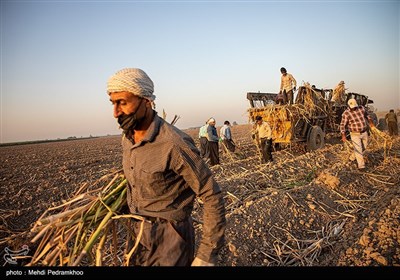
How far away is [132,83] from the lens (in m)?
1.65

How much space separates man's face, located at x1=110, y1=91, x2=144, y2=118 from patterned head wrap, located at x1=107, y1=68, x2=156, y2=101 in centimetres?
3

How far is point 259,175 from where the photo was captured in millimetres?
6930

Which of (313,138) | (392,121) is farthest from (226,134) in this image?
(392,121)

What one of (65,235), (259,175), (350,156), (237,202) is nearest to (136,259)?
(65,235)

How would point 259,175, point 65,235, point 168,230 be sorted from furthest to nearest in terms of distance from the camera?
point 259,175, point 65,235, point 168,230

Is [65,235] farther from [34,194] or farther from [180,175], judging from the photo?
[34,194]

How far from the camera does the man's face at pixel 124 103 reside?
5.52ft

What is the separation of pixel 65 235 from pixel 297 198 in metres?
4.05

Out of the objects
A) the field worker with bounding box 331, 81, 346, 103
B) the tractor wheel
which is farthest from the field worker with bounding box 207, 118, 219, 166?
the field worker with bounding box 331, 81, 346, 103

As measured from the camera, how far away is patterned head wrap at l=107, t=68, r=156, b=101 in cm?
165

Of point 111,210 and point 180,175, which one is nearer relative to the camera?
point 180,175

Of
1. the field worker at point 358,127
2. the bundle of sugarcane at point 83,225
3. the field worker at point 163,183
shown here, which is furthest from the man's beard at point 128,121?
the field worker at point 358,127

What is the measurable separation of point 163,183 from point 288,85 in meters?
8.58

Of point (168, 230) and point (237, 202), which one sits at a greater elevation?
point (168, 230)
